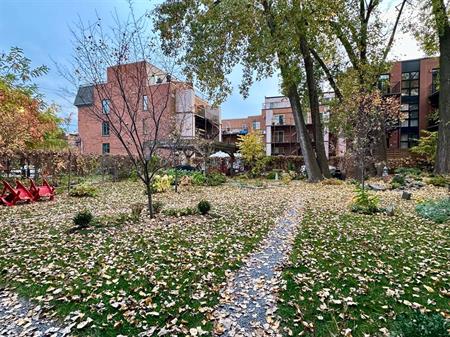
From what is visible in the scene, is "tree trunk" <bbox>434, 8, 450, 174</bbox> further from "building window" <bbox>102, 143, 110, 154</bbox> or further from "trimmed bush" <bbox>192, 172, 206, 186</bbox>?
"building window" <bbox>102, 143, 110, 154</bbox>

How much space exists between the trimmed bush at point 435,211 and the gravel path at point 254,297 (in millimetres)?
3856

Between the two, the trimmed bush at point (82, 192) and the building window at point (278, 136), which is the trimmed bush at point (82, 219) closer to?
the trimmed bush at point (82, 192)

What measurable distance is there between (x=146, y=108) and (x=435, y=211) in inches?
305

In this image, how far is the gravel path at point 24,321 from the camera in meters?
2.29

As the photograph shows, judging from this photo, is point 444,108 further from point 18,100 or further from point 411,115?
point 18,100

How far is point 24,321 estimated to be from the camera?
8.07 ft

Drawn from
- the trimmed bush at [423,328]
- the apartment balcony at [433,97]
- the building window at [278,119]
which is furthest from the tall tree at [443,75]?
the building window at [278,119]

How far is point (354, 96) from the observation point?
12617mm

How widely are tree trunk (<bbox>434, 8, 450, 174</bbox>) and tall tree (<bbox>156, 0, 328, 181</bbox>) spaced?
18.2 feet

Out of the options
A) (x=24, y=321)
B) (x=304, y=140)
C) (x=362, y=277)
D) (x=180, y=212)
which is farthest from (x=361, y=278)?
(x=304, y=140)

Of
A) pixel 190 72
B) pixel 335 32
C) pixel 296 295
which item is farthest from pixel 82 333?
pixel 335 32

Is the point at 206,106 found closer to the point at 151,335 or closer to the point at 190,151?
the point at 190,151

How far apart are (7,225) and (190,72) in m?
9.66

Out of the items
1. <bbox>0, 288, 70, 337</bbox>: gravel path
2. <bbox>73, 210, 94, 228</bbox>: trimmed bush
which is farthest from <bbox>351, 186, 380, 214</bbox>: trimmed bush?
<bbox>0, 288, 70, 337</bbox>: gravel path
